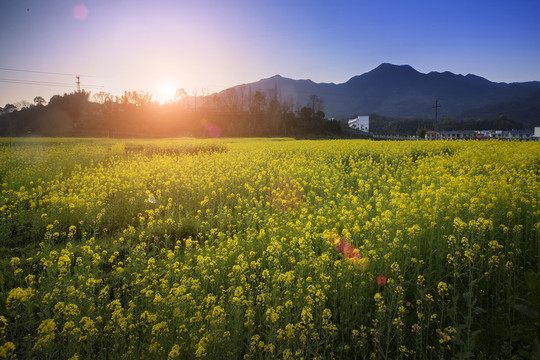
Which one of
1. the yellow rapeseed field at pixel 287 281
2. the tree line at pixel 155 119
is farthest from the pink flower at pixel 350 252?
the tree line at pixel 155 119

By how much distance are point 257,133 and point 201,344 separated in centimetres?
5920

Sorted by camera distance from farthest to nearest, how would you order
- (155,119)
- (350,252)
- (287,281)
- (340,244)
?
1. (155,119)
2. (340,244)
3. (350,252)
4. (287,281)

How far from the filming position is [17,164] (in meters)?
13.1

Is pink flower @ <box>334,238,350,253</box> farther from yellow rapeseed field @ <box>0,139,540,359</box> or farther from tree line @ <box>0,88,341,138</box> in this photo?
tree line @ <box>0,88,341,138</box>

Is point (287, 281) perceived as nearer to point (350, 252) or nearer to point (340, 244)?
point (350, 252)

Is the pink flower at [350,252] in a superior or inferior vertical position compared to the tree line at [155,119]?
inferior

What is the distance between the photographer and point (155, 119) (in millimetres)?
63094

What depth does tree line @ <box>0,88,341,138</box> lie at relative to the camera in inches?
2163

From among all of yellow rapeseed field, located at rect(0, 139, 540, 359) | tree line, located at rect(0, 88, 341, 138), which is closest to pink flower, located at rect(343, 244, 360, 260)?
yellow rapeseed field, located at rect(0, 139, 540, 359)

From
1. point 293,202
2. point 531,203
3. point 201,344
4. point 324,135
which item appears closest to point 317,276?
point 201,344

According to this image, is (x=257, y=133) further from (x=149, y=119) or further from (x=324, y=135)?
(x=149, y=119)

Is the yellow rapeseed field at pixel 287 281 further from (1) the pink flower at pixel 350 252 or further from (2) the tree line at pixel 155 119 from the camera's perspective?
(2) the tree line at pixel 155 119

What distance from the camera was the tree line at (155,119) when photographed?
5494 cm

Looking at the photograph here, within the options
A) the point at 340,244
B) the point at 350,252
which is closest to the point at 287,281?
the point at 350,252
